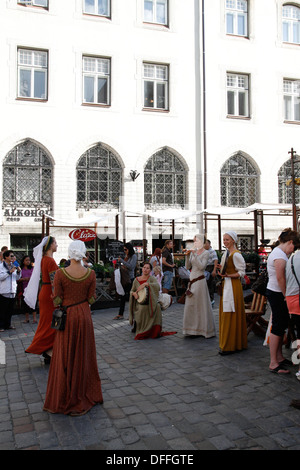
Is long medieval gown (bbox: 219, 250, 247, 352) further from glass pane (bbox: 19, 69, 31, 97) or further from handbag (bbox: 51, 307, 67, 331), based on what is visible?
glass pane (bbox: 19, 69, 31, 97)

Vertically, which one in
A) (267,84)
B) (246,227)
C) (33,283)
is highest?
(267,84)

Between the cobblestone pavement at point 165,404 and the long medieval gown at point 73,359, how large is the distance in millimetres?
134

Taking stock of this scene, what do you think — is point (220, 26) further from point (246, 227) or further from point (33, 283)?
point (33, 283)

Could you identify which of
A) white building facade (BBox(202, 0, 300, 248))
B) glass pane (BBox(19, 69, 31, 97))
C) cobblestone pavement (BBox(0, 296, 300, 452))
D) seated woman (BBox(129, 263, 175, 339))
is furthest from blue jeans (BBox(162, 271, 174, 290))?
glass pane (BBox(19, 69, 31, 97))

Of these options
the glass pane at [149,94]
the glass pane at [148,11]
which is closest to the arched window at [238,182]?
the glass pane at [149,94]

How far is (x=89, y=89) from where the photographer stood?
18.1 m

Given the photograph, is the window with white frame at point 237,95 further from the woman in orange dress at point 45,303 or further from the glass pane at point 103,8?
the woman in orange dress at point 45,303

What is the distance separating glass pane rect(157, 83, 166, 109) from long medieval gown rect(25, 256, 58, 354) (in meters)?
14.3

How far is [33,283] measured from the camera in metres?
6.56

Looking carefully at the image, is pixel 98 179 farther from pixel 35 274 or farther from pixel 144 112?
pixel 35 274

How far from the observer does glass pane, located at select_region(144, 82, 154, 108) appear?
1878cm
